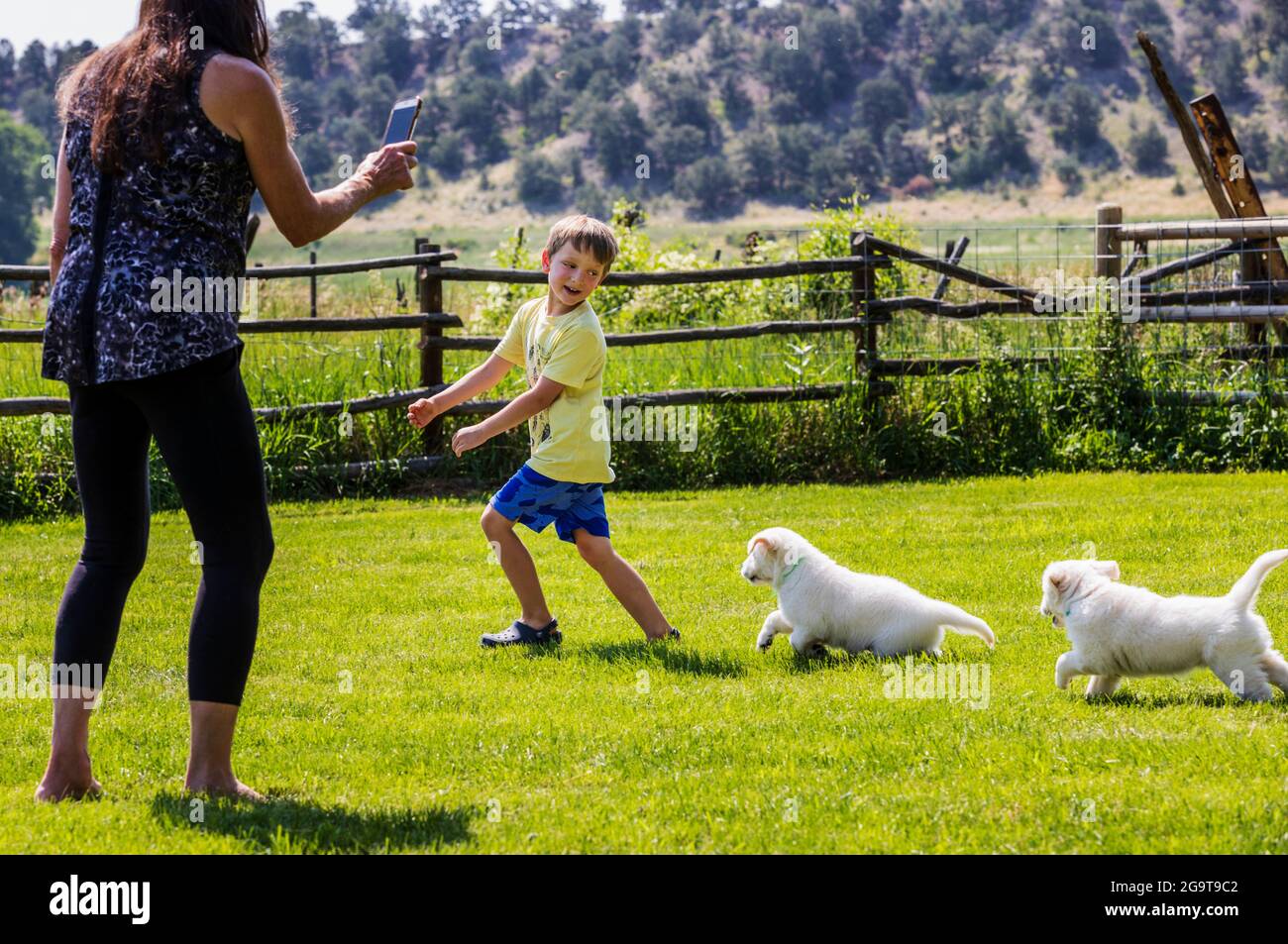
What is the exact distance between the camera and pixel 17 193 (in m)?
113

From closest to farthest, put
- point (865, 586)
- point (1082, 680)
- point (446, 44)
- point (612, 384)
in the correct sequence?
point (1082, 680) → point (865, 586) → point (612, 384) → point (446, 44)

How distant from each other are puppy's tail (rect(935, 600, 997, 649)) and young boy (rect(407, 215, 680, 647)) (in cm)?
109

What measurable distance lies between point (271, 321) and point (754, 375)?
3.77 m

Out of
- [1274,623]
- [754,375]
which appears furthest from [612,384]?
[1274,623]

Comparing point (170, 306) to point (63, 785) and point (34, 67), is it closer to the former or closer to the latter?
point (63, 785)

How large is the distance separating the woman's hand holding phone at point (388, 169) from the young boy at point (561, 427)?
4.92 feet

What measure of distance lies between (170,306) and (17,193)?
122 metres

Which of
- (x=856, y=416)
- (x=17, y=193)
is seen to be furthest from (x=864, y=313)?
(x=17, y=193)

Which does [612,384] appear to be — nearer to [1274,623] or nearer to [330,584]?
[330,584]

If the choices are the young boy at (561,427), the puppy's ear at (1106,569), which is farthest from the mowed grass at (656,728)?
the puppy's ear at (1106,569)

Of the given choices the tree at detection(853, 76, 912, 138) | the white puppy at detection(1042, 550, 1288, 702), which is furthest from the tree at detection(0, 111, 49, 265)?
the white puppy at detection(1042, 550, 1288, 702)

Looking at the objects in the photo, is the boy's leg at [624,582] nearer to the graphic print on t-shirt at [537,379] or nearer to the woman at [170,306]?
the graphic print on t-shirt at [537,379]

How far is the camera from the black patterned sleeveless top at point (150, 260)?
3.39m

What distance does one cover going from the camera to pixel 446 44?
17150 centimetres
